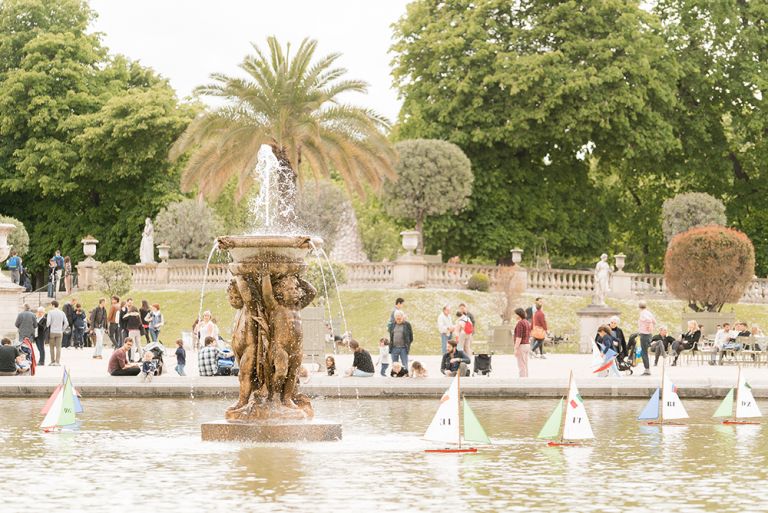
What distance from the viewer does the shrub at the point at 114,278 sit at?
4659 cm

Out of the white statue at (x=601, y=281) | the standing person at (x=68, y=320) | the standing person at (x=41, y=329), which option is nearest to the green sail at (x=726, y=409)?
the standing person at (x=41, y=329)

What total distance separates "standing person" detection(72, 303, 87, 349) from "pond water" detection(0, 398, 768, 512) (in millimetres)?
19041

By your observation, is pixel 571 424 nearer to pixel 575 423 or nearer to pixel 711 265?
pixel 575 423

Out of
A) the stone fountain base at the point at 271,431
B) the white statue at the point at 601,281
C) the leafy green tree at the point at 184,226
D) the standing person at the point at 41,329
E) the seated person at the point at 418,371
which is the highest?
the leafy green tree at the point at 184,226

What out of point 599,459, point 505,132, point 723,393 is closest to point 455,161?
point 505,132

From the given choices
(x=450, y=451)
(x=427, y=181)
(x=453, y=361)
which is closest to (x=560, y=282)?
(x=427, y=181)

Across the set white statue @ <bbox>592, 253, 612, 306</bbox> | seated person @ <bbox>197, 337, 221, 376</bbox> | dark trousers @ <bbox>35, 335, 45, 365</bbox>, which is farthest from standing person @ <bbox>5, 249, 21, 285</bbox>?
seated person @ <bbox>197, 337, 221, 376</bbox>

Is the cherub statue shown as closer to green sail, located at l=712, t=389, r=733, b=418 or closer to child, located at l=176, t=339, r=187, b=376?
green sail, located at l=712, t=389, r=733, b=418

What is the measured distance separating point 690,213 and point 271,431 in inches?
1527

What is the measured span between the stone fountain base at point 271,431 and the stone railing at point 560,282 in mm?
31588

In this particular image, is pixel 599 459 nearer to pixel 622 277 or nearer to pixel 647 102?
pixel 622 277

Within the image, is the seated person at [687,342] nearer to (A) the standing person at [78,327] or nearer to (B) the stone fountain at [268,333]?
(A) the standing person at [78,327]

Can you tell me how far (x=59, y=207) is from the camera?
2554 inches

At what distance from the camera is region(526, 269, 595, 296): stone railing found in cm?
4841
